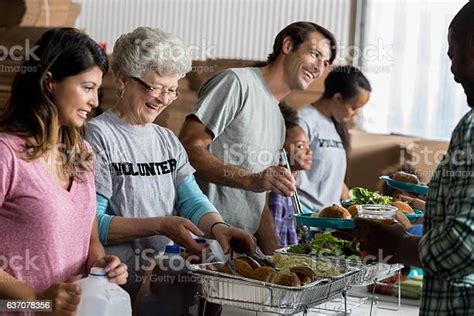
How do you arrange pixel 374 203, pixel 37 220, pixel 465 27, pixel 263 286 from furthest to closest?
1. pixel 374 203
2. pixel 263 286
3. pixel 37 220
4. pixel 465 27

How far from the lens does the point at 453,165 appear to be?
1.50 metres

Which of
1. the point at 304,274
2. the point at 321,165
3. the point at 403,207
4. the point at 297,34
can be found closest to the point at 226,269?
the point at 304,274

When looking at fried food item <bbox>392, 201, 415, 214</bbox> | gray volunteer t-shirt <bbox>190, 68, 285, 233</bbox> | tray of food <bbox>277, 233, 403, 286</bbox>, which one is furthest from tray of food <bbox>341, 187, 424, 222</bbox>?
gray volunteer t-shirt <bbox>190, 68, 285, 233</bbox>

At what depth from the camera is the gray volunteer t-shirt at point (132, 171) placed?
2.15 m

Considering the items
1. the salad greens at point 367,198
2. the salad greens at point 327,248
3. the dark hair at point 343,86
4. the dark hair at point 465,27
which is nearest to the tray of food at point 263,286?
the salad greens at point 327,248

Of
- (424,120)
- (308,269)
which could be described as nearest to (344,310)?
(308,269)

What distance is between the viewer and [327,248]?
7.45 ft

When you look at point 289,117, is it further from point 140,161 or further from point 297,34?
point 140,161

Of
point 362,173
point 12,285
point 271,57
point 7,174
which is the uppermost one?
point 271,57

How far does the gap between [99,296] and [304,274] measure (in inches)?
18.1

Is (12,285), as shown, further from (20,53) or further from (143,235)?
(20,53)

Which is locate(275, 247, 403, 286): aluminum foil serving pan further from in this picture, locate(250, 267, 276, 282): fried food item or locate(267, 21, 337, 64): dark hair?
locate(267, 21, 337, 64): dark hair

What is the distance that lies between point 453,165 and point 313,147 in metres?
2.32

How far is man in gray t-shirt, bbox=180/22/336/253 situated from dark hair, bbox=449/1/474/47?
1.01 meters
